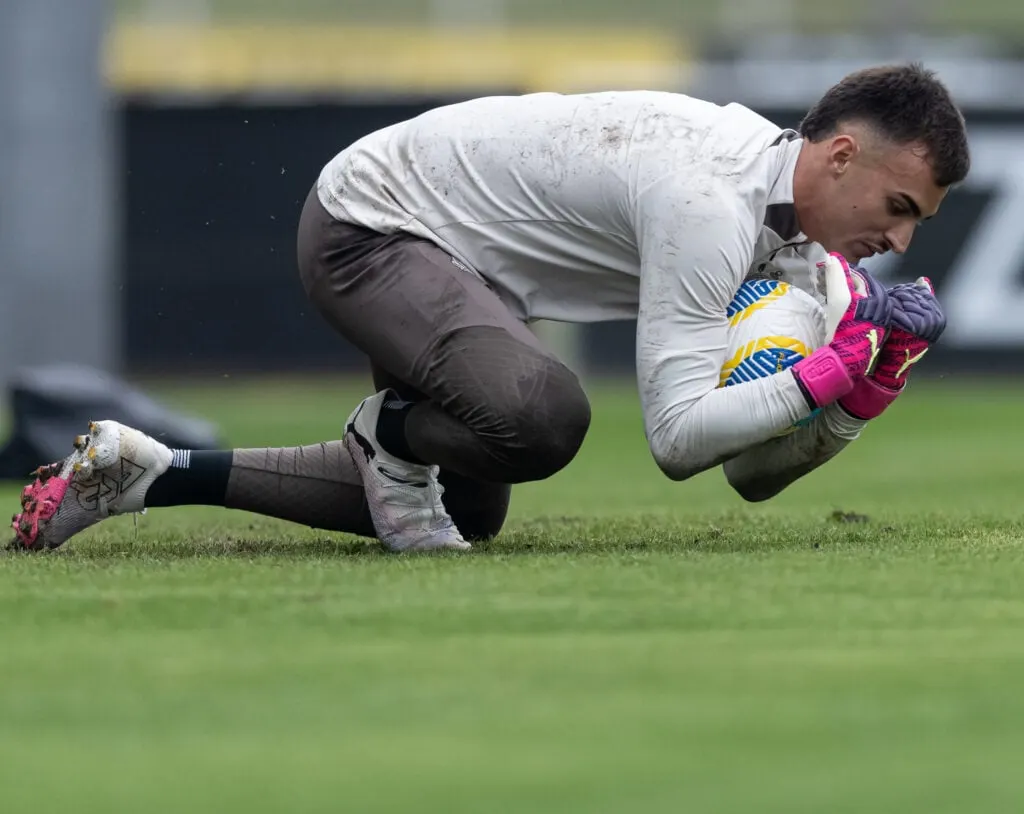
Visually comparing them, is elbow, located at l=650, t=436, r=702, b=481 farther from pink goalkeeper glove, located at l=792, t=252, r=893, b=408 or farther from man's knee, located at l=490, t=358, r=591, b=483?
pink goalkeeper glove, located at l=792, t=252, r=893, b=408

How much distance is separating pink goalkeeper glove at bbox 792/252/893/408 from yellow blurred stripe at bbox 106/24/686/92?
9217 millimetres

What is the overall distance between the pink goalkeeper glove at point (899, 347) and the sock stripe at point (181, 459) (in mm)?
1484

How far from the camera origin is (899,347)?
4.33 meters

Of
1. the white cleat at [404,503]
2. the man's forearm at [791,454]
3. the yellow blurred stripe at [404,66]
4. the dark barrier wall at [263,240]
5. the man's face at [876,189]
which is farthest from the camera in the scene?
the yellow blurred stripe at [404,66]

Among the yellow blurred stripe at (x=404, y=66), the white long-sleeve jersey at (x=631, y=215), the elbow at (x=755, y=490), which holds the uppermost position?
the white long-sleeve jersey at (x=631, y=215)

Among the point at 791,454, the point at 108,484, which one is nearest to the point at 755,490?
the point at 791,454

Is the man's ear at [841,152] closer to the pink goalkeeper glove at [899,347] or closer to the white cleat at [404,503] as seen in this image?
the pink goalkeeper glove at [899,347]

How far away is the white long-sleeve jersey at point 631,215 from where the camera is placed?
13.8 feet

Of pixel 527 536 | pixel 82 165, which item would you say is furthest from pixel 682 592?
pixel 82 165

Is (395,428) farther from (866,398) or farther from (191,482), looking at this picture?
(866,398)

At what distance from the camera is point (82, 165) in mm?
11117

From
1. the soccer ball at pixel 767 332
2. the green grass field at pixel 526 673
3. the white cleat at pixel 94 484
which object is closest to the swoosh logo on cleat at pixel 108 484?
the white cleat at pixel 94 484

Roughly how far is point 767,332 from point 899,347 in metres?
0.28

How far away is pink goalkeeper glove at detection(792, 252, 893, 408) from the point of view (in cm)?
420
